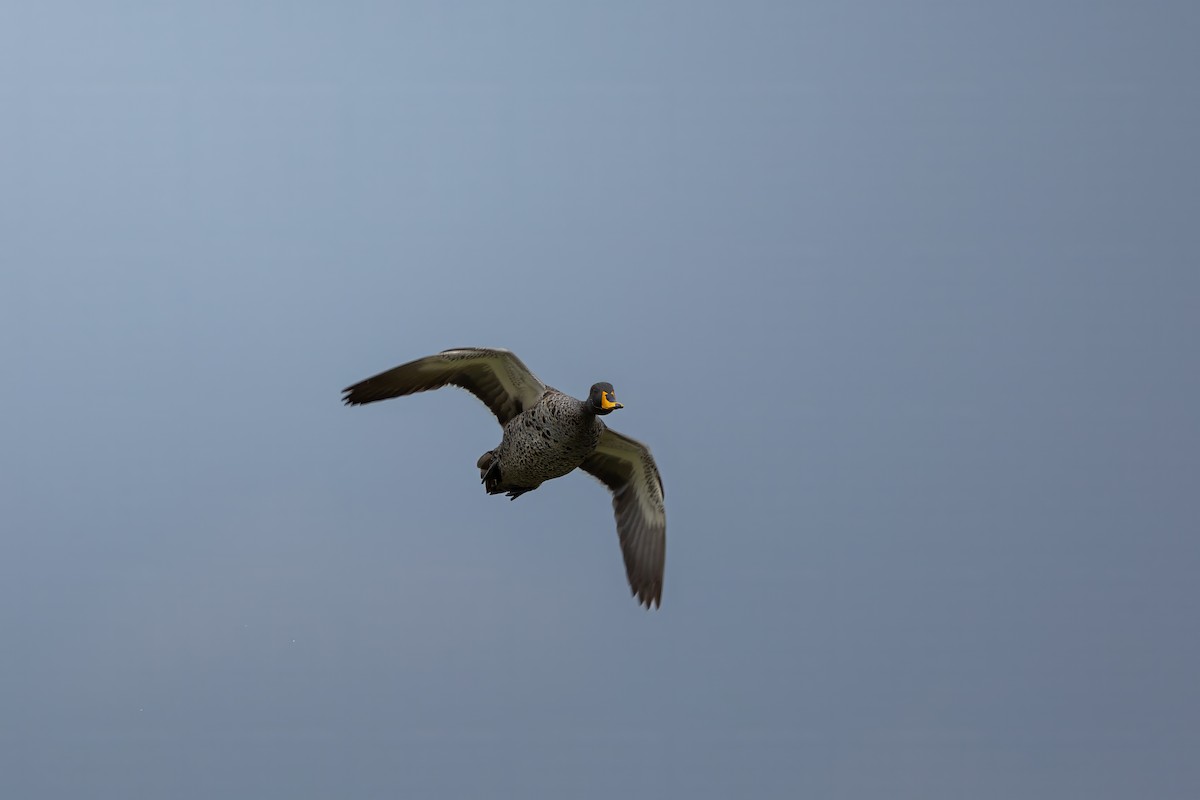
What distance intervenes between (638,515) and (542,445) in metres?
2.28

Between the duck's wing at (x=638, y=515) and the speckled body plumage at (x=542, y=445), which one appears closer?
the speckled body plumage at (x=542, y=445)

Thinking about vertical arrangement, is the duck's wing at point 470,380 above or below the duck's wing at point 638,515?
above

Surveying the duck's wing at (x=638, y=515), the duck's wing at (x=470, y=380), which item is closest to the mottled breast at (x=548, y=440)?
the duck's wing at (x=470, y=380)

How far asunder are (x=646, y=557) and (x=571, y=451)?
2346 mm

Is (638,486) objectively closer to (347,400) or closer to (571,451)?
(571,451)

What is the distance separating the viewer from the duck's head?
1193 cm

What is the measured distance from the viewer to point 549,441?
41.4 ft

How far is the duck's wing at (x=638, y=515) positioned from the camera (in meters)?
14.3

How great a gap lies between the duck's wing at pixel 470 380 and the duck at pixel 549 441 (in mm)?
10

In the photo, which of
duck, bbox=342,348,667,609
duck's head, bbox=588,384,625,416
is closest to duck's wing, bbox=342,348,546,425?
duck, bbox=342,348,667,609

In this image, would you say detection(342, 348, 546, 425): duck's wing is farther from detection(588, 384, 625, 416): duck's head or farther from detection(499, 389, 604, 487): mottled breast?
detection(588, 384, 625, 416): duck's head

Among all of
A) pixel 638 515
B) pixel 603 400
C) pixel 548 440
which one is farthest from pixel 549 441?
pixel 638 515

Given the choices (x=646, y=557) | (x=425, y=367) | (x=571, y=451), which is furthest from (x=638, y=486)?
(x=425, y=367)

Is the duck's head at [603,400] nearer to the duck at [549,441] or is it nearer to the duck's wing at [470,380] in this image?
the duck at [549,441]
